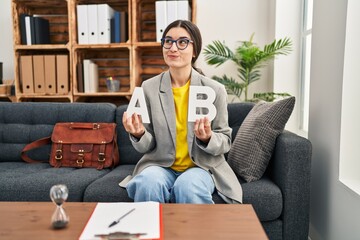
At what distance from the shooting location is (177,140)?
1625mm

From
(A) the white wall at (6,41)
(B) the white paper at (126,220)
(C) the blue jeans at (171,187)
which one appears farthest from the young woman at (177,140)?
(A) the white wall at (6,41)

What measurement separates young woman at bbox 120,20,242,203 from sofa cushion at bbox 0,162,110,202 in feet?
0.80

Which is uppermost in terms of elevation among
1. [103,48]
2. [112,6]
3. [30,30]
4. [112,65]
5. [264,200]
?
[112,6]

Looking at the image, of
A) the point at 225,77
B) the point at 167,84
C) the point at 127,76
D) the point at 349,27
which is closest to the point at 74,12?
the point at 127,76

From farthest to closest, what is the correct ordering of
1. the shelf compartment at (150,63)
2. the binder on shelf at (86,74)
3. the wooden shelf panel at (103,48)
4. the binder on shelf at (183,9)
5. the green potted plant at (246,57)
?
the shelf compartment at (150,63) < the binder on shelf at (86,74) < the wooden shelf panel at (103,48) < the binder on shelf at (183,9) < the green potted plant at (246,57)

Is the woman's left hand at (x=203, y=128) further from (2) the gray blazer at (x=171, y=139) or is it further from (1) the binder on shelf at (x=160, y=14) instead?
(1) the binder on shelf at (x=160, y=14)

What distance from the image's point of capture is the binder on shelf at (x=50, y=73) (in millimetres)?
3047

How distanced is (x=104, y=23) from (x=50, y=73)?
2.22ft

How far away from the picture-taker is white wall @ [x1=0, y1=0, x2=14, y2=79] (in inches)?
131

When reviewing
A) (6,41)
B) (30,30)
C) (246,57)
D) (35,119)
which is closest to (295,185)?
(246,57)

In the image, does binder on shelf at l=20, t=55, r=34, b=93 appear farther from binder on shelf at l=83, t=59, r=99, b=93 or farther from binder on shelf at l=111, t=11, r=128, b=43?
binder on shelf at l=111, t=11, r=128, b=43

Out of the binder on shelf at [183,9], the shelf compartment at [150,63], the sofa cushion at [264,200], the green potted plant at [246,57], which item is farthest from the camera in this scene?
the shelf compartment at [150,63]

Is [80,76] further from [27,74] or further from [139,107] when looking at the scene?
[139,107]

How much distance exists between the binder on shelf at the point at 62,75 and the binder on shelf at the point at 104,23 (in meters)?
0.39
